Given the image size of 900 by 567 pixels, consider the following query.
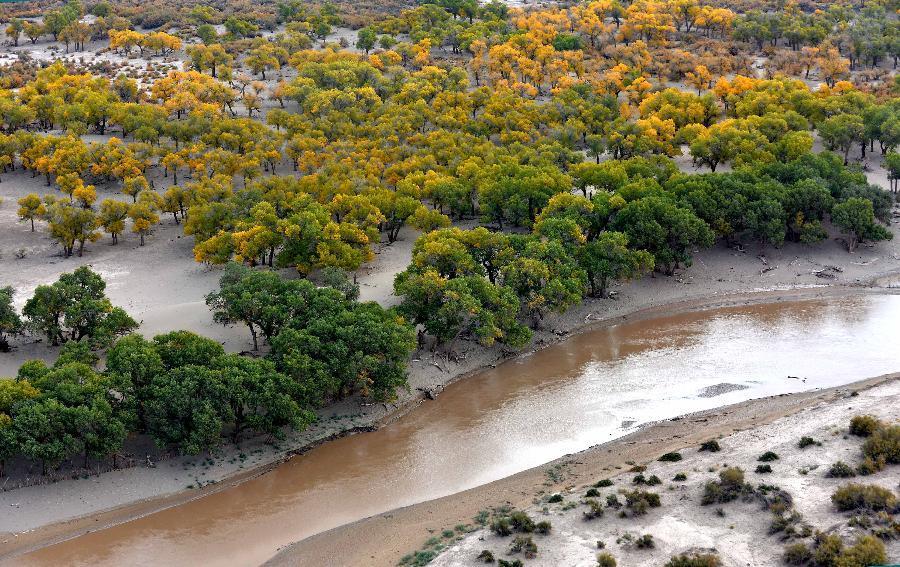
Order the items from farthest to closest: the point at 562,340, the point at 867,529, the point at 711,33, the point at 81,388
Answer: the point at 711,33 → the point at 562,340 → the point at 81,388 → the point at 867,529

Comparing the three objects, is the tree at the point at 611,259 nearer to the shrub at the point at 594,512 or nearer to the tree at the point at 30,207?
the shrub at the point at 594,512

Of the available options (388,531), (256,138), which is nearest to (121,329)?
(388,531)

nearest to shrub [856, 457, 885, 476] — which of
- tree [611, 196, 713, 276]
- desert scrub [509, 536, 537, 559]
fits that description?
desert scrub [509, 536, 537, 559]

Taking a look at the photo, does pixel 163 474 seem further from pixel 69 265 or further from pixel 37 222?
pixel 37 222

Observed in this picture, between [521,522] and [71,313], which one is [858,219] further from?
[71,313]

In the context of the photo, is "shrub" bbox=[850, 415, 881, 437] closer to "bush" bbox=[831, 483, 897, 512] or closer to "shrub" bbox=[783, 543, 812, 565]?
"bush" bbox=[831, 483, 897, 512]

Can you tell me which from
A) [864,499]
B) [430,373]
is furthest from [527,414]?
[864,499]
